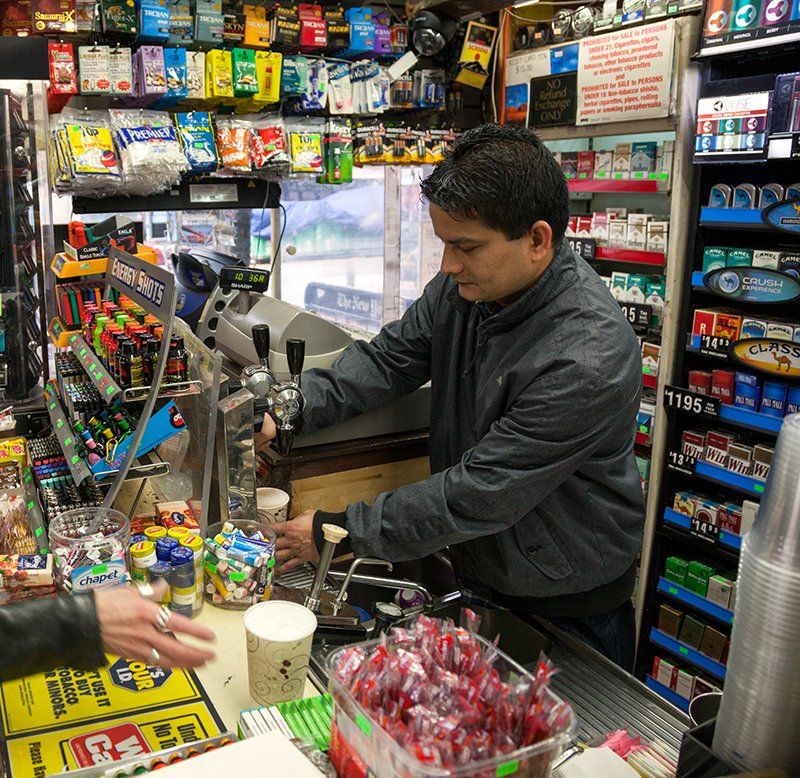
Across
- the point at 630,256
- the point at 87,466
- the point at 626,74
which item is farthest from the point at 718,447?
the point at 87,466

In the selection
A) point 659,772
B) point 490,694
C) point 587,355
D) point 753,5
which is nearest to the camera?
point 490,694

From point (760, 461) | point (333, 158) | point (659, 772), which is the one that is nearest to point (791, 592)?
point (659, 772)

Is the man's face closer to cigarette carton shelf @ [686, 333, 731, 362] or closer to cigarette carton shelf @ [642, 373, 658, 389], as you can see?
cigarette carton shelf @ [686, 333, 731, 362]

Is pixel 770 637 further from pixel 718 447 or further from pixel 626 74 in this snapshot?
pixel 626 74

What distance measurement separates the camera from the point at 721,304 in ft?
11.2

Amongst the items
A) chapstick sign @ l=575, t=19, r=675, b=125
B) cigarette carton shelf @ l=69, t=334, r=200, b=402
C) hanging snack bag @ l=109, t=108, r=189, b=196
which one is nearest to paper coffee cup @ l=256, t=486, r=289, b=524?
cigarette carton shelf @ l=69, t=334, r=200, b=402

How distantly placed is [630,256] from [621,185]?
312 mm

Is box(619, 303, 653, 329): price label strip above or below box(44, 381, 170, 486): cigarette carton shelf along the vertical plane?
above

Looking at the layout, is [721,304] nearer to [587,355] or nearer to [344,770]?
[587,355]

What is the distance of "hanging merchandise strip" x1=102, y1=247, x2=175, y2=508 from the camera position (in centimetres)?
180

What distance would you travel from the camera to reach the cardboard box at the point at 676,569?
11.5 ft

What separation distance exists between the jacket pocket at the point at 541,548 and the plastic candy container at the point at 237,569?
1.96 ft

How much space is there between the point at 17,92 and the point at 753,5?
263 centimetres

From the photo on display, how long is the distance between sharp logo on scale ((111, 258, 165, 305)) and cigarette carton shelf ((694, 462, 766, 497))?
2.38 metres
